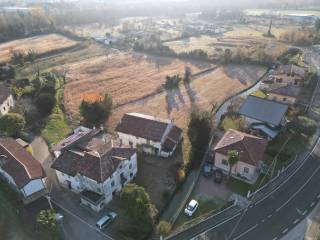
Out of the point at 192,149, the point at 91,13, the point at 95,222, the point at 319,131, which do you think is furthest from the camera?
the point at 91,13

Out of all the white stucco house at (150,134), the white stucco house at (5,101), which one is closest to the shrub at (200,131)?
the white stucco house at (150,134)

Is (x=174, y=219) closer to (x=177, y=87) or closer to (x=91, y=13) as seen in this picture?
(x=177, y=87)

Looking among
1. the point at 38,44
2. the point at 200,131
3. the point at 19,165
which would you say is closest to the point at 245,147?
the point at 200,131

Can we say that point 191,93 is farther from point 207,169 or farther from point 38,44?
point 38,44

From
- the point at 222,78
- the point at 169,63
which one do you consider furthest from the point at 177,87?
the point at 169,63

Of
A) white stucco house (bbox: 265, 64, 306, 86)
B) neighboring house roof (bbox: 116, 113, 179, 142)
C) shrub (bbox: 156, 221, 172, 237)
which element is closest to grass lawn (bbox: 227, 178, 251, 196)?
shrub (bbox: 156, 221, 172, 237)
